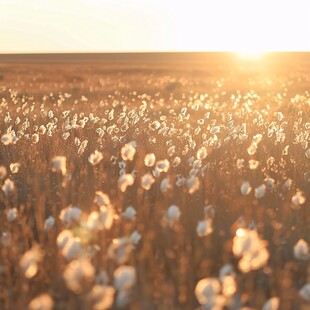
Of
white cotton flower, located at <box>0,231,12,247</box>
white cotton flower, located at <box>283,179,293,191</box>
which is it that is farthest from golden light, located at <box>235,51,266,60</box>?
white cotton flower, located at <box>0,231,12,247</box>

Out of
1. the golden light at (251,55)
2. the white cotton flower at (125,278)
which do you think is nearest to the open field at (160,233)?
the white cotton flower at (125,278)

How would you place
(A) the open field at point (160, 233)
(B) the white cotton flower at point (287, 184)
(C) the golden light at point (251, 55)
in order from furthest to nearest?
(C) the golden light at point (251, 55)
(B) the white cotton flower at point (287, 184)
(A) the open field at point (160, 233)

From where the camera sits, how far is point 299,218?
541 centimetres

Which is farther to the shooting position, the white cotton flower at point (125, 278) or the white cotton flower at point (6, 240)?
the white cotton flower at point (6, 240)

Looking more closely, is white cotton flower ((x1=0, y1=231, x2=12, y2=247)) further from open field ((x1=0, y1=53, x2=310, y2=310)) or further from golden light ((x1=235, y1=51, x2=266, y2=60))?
golden light ((x1=235, y1=51, x2=266, y2=60))

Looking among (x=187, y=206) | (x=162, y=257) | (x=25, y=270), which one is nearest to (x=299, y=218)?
(x=187, y=206)

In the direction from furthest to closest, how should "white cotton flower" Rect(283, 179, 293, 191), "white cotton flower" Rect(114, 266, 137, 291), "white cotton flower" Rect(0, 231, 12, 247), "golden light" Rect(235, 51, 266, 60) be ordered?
"golden light" Rect(235, 51, 266, 60), "white cotton flower" Rect(283, 179, 293, 191), "white cotton flower" Rect(0, 231, 12, 247), "white cotton flower" Rect(114, 266, 137, 291)

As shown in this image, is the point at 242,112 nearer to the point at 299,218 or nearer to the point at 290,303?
the point at 299,218

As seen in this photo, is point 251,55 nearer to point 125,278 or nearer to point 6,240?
point 6,240

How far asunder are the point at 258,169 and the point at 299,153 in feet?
2.59

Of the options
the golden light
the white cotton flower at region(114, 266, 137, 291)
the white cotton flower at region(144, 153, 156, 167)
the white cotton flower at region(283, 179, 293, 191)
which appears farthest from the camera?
the golden light

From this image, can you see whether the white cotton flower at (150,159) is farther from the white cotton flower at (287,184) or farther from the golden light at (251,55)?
the golden light at (251,55)

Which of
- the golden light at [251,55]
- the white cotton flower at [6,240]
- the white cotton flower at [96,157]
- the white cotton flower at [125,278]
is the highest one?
the golden light at [251,55]

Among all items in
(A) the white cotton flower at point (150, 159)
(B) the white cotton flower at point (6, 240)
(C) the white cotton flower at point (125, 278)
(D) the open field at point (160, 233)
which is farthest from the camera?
(A) the white cotton flower at point (150, 159)
